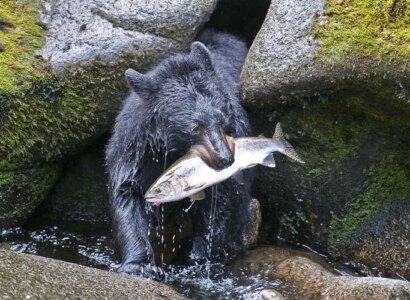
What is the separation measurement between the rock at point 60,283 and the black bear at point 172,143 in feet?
3.96

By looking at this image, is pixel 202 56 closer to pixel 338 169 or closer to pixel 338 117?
pixel 338 117

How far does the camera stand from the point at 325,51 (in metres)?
6.58

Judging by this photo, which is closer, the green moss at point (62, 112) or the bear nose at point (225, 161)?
the bear nose at point (225, 161)

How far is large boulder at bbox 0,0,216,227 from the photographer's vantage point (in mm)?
7496

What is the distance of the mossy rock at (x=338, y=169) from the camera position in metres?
6.88

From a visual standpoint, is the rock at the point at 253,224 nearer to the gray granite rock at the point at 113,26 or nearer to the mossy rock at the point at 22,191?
the gray granite rock at the point at 113,26

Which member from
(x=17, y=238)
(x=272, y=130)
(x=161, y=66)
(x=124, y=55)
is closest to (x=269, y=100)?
(x=272, y=130)

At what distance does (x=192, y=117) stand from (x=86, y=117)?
1.62 metres

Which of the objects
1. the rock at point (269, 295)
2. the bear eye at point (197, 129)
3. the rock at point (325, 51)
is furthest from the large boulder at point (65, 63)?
the rock at point (269, 295)

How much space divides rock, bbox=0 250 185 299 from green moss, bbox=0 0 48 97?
2693 millimetres

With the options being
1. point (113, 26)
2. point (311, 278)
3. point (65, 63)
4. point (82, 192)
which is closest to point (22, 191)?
point (82, 192)

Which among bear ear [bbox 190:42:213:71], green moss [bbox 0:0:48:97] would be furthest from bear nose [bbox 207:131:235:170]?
green moss [bbox 0:0:48:97]

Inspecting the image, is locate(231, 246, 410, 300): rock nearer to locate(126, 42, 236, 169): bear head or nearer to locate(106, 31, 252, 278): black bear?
locate(106, 31, 252, 278): black bear

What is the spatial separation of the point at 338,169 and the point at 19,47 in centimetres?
325
